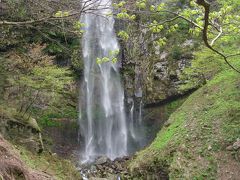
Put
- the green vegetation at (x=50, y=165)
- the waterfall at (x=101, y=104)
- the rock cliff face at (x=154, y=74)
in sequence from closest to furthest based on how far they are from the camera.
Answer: the green vegetation at (x=50, y=165) → the waterfall at (x=101, y=104) → the rock cliff face at (x=154, y=74)

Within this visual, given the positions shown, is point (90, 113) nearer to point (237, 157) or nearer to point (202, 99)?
point (202, 99)

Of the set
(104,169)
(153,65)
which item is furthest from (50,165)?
(153,65)

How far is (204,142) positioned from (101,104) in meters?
11.6

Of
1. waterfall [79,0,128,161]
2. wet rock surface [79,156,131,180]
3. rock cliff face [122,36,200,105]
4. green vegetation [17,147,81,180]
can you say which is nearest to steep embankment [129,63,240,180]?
green vegetation [17,147,81,180]

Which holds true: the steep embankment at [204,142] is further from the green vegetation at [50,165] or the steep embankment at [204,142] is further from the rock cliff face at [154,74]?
the rock cliff face at [154,74]

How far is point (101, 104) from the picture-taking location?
69.9 ft

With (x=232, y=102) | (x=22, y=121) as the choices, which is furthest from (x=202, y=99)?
(x=22, y=121)

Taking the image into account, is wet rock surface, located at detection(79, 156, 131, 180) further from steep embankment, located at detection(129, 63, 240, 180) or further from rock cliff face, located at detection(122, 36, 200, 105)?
rock cliff face, located at detection(122, 36, 200, 105)

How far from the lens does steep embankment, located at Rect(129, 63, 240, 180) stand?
9.41 meters

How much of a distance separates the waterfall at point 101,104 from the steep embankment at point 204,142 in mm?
7572

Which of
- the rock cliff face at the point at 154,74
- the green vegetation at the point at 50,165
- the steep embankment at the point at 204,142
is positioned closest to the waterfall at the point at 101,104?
the rock cliff face at the point at 154,74

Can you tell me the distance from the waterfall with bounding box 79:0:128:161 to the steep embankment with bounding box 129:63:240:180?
757 cm

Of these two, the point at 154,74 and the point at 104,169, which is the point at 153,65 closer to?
the point at 154,74

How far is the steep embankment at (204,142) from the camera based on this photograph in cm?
941
